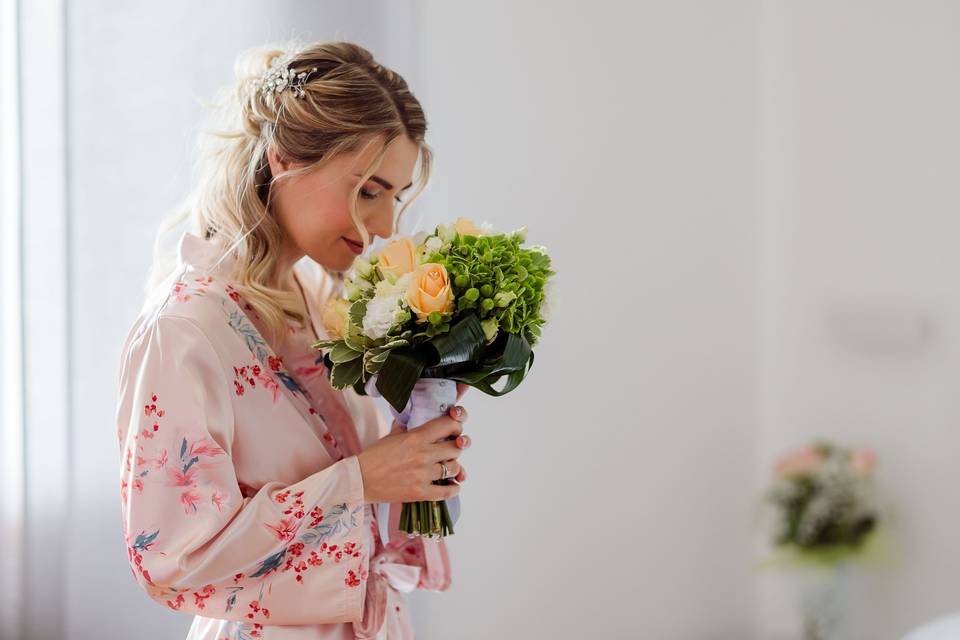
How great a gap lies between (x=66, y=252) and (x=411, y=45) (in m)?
0.84

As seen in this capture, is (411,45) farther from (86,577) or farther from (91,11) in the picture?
(86,577)

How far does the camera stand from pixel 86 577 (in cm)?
176

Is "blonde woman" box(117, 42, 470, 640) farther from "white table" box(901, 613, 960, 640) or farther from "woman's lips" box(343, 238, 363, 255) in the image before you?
"white table" box(901, 613, 960, 640)

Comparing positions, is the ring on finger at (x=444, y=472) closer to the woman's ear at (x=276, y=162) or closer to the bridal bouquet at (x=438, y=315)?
the bridal bouquet at (x=438, y=315)

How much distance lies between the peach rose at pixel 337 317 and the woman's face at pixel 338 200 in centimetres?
15

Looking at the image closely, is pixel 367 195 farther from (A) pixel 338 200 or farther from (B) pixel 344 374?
(B) pixel 344 374

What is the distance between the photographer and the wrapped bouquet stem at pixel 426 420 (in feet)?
3.84

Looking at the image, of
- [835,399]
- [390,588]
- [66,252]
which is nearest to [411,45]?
[66,252]

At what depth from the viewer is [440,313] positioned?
1064 mm

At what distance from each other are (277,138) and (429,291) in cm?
36

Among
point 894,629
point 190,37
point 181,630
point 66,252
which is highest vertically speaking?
point 190,37

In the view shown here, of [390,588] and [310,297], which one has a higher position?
[310,297]

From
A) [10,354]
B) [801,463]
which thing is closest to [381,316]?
[10,354]

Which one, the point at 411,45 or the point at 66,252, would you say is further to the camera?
the point at 411,45
